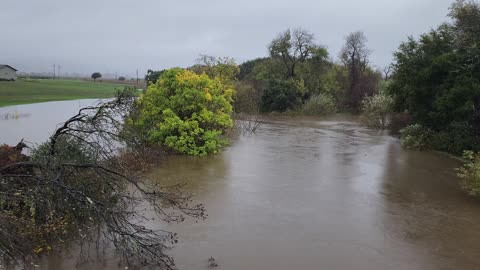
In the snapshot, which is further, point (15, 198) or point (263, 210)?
point (263, 210)

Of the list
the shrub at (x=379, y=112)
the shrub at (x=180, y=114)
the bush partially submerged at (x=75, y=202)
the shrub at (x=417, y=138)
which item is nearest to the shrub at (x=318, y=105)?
the shrub at (x=379, y=112)

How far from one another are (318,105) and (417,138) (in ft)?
57.8

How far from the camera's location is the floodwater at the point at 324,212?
277 inches

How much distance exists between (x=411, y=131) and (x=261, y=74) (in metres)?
22.9

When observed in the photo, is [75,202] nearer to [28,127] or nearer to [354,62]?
[28,127]

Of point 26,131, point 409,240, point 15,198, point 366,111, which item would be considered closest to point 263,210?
point 409,240

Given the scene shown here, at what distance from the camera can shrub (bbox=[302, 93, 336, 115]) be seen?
119 feet

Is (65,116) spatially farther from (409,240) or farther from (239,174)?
(409,240)

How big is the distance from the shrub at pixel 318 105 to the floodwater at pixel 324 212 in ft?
62.1

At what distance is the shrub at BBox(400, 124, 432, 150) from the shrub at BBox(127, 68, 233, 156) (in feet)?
26.2

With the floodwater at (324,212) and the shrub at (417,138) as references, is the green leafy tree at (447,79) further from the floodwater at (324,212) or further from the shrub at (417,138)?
the floodwater at (324,212)

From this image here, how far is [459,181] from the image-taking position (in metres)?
12.6

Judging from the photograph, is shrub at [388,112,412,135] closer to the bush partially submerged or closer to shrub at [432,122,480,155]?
shrub at [432,122,480,155]

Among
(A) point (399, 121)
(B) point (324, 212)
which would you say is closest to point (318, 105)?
(A) point (399, 121)
